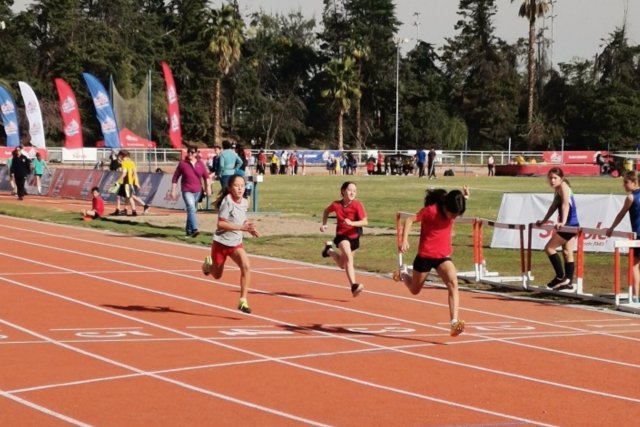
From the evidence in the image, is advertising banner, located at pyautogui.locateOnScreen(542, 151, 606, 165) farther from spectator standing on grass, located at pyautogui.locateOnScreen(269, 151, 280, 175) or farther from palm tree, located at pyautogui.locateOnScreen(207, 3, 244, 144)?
palm tree, located at pyautogui.locateOnScreen(207, 3, 244, 144)

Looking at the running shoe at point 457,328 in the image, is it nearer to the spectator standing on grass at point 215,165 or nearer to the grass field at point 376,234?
the grass field at point 376,234

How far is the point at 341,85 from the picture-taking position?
9812 cm

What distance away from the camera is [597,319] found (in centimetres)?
1428

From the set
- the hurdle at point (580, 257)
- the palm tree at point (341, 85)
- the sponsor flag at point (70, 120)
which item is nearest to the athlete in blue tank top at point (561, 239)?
the hurdle at point (580, 257)

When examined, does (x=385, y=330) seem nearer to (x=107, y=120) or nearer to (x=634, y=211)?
(x=634, y=211)

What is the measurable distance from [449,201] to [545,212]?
10.9 metres

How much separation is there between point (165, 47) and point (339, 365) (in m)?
93.2

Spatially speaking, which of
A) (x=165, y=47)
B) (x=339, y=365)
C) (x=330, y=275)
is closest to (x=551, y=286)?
(x=330, y=275)

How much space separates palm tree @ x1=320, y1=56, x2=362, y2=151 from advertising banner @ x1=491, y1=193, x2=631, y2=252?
246 feet

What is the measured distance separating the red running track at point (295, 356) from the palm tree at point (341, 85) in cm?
8074

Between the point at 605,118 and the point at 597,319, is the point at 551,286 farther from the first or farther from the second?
the point at 605,118

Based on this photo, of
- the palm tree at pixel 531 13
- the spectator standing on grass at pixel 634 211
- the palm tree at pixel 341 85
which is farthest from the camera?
the palm tree at pixel 341 85

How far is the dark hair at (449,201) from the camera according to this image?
38.8 feet

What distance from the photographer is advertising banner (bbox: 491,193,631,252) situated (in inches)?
848
